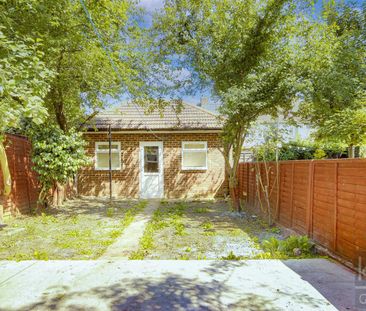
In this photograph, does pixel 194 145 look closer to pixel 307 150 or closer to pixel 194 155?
pixel 194 155

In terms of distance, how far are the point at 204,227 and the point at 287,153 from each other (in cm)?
840

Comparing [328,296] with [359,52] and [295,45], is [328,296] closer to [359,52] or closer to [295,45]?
[295,45]

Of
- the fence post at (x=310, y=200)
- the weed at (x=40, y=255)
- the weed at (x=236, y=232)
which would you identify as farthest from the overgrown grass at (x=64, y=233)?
the fence post at (x=310, y=200)

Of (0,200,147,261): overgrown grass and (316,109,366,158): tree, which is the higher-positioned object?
(316,109,366,158): tree

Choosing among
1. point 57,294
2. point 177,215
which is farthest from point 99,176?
point 57,294

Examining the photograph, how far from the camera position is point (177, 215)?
9172 millimetres

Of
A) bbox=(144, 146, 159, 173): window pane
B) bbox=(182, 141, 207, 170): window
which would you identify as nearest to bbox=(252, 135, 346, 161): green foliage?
bbox=(182, 141, 207, 170): window

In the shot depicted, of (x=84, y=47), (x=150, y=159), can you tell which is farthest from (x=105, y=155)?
(x=84, y=47)

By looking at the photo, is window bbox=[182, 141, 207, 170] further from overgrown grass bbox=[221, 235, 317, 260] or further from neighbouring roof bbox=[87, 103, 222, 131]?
overgrown grass bbox=[221, 235, 317, 260]

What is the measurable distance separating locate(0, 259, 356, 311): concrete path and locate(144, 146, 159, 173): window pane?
30.9 ft

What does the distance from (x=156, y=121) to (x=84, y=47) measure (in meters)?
6.13

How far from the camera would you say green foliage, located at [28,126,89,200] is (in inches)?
355

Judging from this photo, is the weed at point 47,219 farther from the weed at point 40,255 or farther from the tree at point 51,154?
the weed at point 40,255

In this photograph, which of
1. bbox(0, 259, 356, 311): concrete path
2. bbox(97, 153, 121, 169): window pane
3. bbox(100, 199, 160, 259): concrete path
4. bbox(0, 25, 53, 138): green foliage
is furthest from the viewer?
bbox(97, 153, 121, 169): window pane
